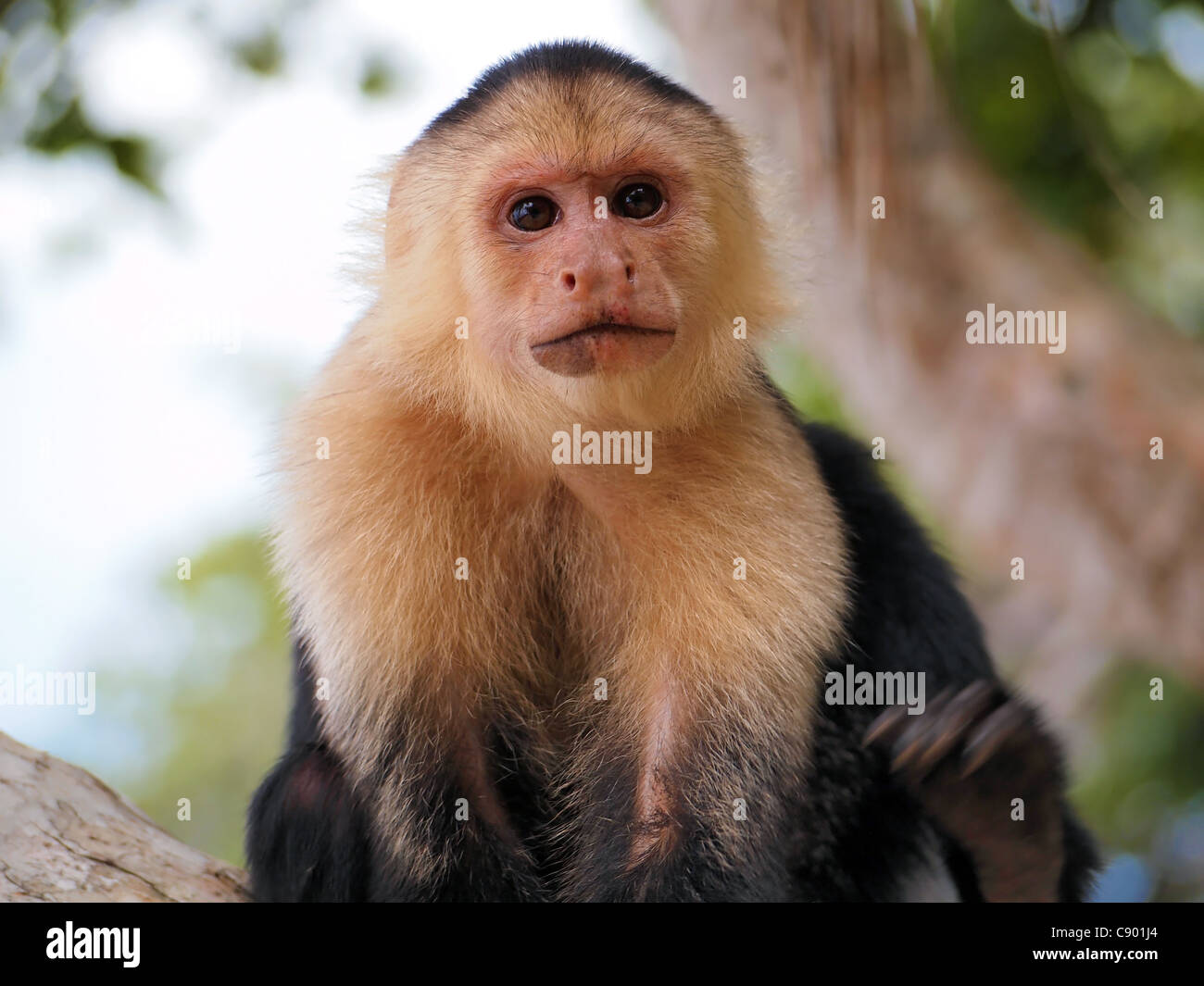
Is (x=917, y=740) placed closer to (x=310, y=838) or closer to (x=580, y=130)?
(x=310, y=838)

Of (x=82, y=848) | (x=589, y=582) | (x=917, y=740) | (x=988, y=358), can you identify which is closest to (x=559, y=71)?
(x=589, y=582)

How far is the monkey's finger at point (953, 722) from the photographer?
2805mm

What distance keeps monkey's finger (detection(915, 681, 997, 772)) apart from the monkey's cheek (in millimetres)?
1054

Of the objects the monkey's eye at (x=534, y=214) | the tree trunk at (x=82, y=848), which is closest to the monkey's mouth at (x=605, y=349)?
the monkey's eye at (x=534, y=214)

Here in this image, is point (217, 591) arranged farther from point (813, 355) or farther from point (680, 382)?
point (680, 382)

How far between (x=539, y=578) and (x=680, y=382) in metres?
0.65

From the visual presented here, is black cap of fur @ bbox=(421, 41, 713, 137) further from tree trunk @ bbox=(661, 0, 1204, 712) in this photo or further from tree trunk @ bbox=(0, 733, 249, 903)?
tree trunk @ bbox=(0, 733, 249, 903)

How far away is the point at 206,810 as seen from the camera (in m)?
5.86

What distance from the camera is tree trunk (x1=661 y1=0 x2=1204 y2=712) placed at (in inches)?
195

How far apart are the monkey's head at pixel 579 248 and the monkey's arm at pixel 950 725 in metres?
0.44

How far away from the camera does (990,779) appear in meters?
2.88

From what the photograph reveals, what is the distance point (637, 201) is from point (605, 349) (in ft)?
1.52

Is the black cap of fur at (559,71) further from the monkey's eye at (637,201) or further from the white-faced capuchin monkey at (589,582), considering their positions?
→ the monkey's eye at (637,201)
